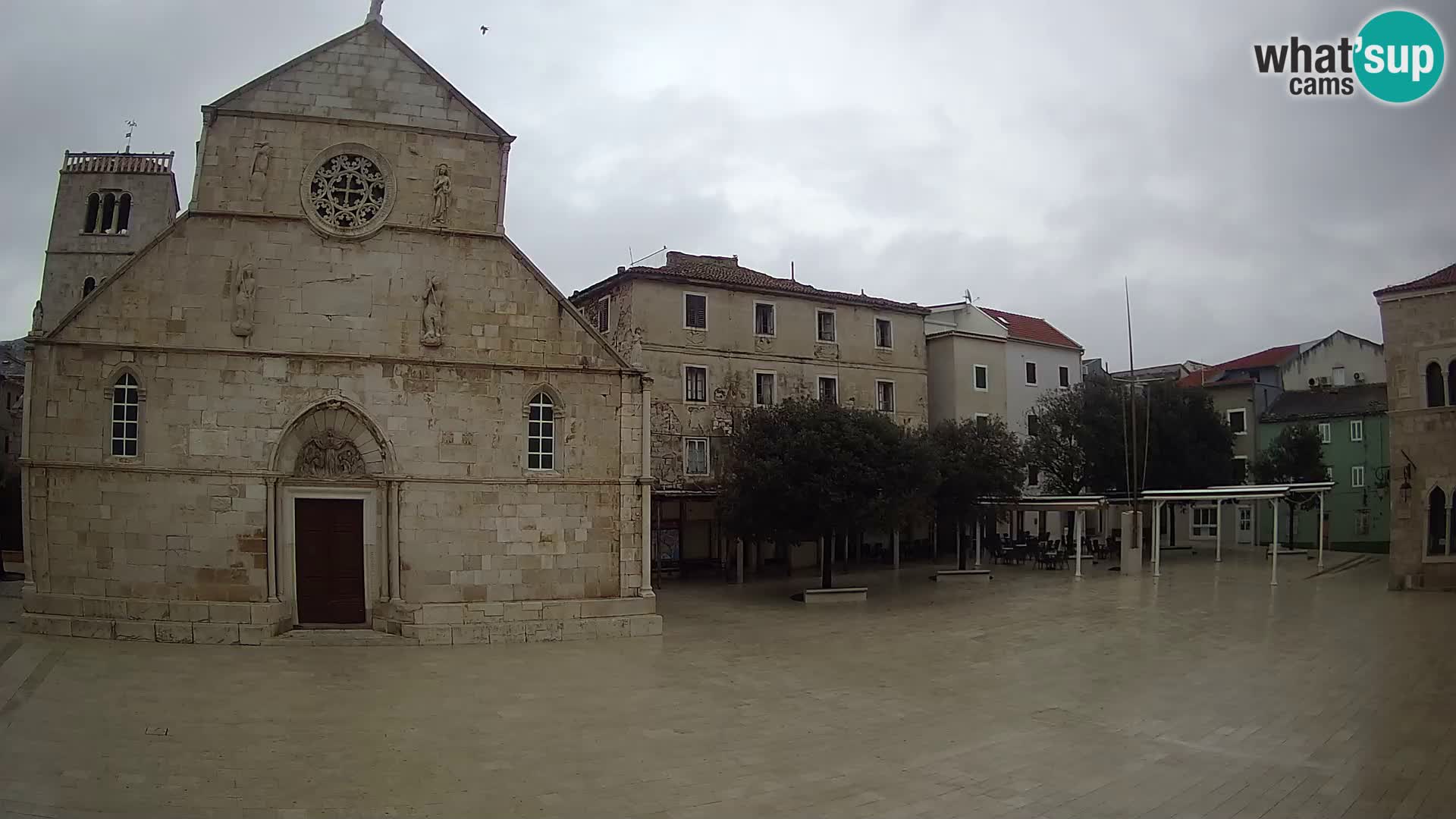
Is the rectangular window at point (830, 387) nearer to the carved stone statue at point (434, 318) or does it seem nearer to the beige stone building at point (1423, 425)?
the beige stone building at point (1423, 425)

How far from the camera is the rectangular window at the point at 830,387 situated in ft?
116

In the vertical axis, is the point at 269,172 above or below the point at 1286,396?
above

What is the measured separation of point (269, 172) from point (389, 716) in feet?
39.3

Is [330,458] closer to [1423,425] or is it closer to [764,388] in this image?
[764,388]

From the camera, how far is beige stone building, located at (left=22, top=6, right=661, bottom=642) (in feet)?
56.0

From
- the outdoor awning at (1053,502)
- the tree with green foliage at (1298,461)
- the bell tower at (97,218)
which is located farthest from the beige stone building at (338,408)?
the tree with green foliage at (1298,461)

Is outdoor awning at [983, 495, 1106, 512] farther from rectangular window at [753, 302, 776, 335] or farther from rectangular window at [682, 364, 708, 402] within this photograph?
rectangular window at [682, 364, 708, 402]

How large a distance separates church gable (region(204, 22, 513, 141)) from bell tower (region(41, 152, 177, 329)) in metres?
21.9

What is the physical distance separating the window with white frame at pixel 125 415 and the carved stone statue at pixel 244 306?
2152 millimetres

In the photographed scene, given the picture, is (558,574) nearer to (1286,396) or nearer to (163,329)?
(163,329)

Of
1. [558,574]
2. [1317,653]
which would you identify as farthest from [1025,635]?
[558,574]

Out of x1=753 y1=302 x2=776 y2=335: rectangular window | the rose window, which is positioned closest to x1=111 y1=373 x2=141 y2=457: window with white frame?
the rose window

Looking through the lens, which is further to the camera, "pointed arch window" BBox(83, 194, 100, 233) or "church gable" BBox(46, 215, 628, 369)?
"pointed arch window" BBox(83, 194, 100, 233)

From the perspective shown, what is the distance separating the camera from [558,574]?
62.2 feet
